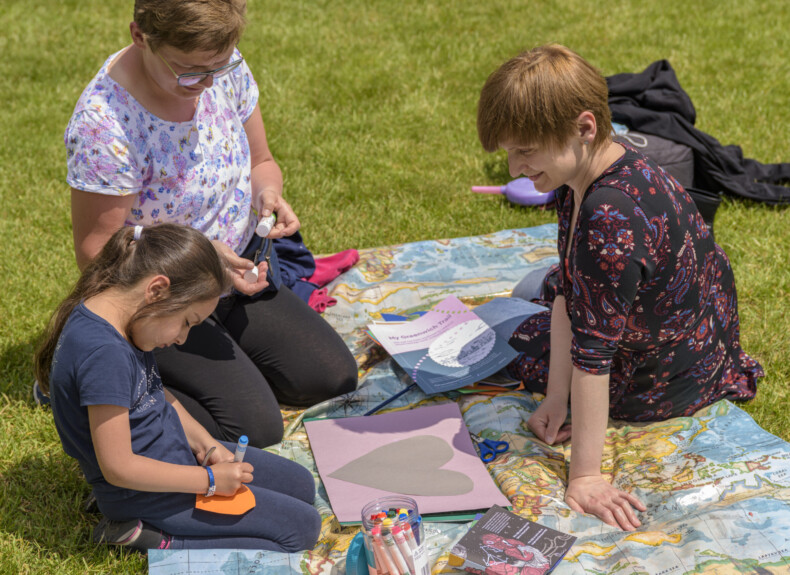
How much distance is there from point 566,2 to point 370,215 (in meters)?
4.05

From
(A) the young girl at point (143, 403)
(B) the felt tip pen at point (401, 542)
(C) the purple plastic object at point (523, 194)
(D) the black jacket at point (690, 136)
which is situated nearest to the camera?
(B) the felt tip pen at point (401, 542)

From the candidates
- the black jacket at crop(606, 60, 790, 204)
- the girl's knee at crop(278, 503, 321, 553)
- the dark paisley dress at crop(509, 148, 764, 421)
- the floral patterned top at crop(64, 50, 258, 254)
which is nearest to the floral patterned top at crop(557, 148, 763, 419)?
the dark paisley dress at crop(509, 148, 764, 421)

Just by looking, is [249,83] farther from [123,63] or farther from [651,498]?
[651,498]

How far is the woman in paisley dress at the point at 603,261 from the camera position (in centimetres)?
229

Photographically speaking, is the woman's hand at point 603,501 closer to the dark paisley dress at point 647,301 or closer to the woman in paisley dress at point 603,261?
the woman in paisley dress at point 603,261

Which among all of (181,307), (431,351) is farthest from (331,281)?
(181,307)

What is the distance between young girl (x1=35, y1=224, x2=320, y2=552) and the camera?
213 centimetres

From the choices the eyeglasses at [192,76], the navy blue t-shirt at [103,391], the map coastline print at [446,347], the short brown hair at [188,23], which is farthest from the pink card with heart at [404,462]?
the short brown hair at [188,23]

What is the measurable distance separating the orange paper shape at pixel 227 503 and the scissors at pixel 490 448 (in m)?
0.82

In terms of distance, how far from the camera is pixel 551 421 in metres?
2.79

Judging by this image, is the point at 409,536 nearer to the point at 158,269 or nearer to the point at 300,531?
the point at 300,531

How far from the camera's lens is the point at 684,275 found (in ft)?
8.15

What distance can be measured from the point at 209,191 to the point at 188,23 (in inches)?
24.8

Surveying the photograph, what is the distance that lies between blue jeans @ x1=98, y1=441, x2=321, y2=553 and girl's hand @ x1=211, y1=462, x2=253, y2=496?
8 cm
